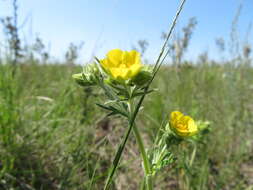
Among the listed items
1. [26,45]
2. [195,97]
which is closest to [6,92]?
[26,45]

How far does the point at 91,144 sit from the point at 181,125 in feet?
3.68

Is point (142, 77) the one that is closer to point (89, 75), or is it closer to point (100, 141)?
point (89, 75)

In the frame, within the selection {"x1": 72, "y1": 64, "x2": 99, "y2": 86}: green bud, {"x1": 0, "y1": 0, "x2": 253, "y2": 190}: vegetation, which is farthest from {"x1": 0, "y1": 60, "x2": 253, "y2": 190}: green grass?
{"x1": 72, "y1": 64, "x2": 99, "y2": 86}: green bud

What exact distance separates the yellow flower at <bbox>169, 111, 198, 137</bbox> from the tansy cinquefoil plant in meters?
0.06

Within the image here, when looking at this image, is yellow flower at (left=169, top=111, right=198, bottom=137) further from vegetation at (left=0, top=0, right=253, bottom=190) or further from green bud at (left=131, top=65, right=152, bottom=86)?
green bud at (left=131, top=65, right=152, bottom=86)

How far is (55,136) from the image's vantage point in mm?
2107

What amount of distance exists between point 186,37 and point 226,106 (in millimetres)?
1200

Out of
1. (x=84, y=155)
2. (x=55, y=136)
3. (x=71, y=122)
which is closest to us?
(x=84, y=155)

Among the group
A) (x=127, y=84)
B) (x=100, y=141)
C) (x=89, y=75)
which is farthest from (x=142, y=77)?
(x=100, y=141)

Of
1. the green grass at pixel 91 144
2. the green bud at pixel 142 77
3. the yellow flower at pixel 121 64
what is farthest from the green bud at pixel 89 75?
the green grass at pixel 91 144

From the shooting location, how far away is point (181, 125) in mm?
1333

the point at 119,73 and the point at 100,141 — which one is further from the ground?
A: the point at 119,73

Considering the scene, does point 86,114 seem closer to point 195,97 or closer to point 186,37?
point 195,97

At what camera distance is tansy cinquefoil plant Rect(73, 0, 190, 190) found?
39.8 inches
